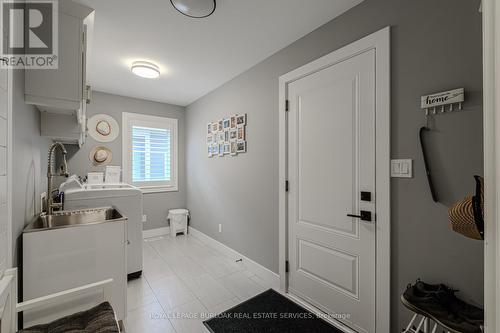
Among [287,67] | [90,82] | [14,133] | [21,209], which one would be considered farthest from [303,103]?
[90,82]

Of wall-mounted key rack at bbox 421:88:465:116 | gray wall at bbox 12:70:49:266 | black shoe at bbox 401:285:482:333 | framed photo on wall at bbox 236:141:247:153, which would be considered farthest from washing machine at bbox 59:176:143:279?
wall-mounted key rack at bbox 421:88:465:116

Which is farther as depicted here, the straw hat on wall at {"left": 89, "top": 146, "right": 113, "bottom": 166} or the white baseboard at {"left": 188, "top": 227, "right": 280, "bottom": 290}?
the straw hat on wall at {"left": 89, "top": 146, "right": 113, "bottom": 166}

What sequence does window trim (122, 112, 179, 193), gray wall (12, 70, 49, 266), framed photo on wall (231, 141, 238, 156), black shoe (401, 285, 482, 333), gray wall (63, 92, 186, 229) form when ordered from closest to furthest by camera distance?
black shoe (401, 285, 482, 333)
gray wall (12, 70, 49, 266)
framed photo on wall (231, 141, 238, 156)
gray wall (63, 92, 186, 229)
window trim (122, 112, 179, 193)

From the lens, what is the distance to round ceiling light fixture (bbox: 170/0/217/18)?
156cm

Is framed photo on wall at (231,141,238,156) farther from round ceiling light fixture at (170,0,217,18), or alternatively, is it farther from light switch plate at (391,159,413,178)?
light switch plate at (391,159,413,178)

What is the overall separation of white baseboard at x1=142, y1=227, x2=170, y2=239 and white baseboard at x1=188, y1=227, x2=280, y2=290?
63cm

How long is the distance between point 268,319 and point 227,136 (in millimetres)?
2141

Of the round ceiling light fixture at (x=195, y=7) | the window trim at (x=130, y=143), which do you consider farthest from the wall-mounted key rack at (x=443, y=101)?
the window trim at (x=130, y=143)

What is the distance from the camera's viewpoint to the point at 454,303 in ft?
3.70

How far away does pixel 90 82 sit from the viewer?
3.10 metres

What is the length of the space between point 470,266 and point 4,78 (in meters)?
2.51

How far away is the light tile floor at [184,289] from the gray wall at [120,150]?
827 mm

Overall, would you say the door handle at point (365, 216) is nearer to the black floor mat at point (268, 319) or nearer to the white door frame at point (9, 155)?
the black floor mat at point (268, 319)

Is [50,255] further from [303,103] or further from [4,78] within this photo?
[303,103]
